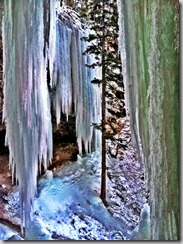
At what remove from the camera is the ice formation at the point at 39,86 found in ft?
6.31

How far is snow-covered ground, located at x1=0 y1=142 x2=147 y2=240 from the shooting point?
6.07 ft

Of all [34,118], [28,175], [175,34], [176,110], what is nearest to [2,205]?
[28,175]

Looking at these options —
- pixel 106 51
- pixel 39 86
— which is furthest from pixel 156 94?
pixel 39 86

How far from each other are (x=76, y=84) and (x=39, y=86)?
6.7 inches

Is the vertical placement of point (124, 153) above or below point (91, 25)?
below

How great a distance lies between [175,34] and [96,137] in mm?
601

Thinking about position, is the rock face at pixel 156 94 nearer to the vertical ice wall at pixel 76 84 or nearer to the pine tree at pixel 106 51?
the pine tree at pixel 106 51

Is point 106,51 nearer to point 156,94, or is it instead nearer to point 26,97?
point 156,94

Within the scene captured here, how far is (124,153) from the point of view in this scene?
1.92 meters

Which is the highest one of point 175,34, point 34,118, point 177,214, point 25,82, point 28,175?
point 175,34

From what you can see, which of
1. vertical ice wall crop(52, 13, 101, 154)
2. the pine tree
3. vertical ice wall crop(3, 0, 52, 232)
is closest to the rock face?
the pine tree

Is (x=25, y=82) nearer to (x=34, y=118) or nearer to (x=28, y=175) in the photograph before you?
(x=34, y=118)

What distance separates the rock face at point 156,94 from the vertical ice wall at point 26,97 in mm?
391

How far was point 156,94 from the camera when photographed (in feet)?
6.31
